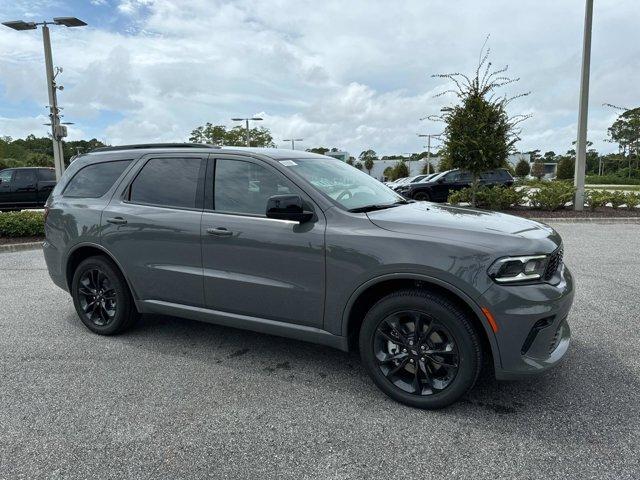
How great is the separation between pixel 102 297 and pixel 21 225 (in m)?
7.73

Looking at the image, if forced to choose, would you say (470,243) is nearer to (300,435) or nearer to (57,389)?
(300,435)

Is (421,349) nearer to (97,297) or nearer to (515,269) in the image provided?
(515,269)

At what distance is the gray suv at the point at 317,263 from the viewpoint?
288 centimetres

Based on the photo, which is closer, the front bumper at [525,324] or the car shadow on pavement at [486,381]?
the front bumper at [525,324]

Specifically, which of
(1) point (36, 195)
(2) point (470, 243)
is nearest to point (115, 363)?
(2) point (470, 243)

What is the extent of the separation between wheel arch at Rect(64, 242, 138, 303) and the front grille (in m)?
3.36

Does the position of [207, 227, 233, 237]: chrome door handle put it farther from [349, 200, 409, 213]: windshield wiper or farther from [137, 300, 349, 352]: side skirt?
[349, 200, 409, 213]: windshield wiper

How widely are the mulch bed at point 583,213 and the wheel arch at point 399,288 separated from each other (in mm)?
11717

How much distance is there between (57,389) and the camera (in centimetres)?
347

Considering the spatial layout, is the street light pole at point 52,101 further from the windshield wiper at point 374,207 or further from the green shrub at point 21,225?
the windshield wiper at point 374,207

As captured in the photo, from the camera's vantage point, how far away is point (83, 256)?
15.2 ft

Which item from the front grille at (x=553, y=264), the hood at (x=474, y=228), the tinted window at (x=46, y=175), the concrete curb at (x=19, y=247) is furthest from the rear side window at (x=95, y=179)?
the tinted window at (x=46, y=175)

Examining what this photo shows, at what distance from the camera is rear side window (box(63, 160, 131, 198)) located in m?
4.50

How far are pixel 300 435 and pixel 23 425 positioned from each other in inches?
69.6
